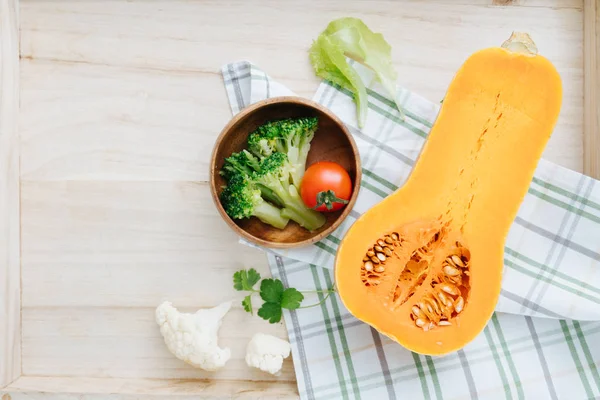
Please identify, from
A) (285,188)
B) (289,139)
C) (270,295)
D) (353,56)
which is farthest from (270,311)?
(353,56)

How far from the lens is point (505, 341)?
1.38m

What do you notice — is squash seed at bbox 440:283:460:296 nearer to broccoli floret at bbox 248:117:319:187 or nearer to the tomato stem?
the tomato stem

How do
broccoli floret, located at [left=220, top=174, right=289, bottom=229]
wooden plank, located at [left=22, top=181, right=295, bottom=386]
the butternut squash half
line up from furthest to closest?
wooden plank, located at [left=22, top=181, right=295, bottom=386] → broccoli floret, located at [left=220, top=174, right=289, bottom=229] → the butternut squash half

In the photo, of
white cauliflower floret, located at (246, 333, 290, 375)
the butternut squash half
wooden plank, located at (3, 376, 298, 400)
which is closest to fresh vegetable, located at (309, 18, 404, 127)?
the butternut squash half

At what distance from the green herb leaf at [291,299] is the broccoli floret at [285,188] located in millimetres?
141

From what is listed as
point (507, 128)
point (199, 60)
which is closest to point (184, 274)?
point (199, 60)

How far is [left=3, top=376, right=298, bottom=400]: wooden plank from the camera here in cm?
133

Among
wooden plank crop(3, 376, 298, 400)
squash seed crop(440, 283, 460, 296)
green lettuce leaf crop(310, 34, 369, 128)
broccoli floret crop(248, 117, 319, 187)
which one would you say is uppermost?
green lettuce leaf crop(310, 34, 369, 128)

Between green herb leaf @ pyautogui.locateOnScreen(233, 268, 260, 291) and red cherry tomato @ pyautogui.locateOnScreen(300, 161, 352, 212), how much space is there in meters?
0.20

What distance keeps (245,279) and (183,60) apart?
0.51m

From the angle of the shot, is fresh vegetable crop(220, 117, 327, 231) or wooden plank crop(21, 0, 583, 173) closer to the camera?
fresh vegetable crop(220, 117, 327, 231)

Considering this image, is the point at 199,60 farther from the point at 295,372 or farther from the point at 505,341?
the point at 505,341

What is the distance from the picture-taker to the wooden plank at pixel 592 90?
1.37m

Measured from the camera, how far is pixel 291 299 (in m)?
1.35
